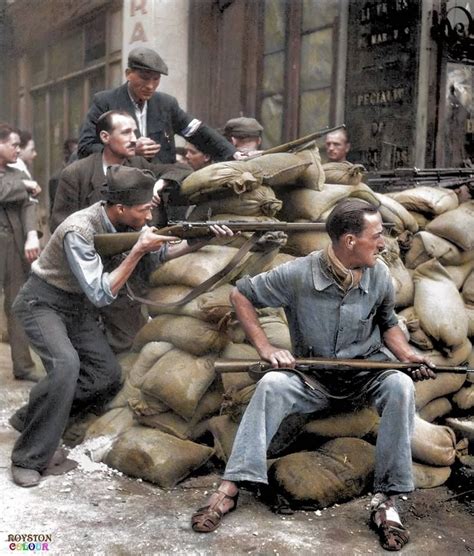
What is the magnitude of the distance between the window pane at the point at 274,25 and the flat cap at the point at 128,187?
3.83 meters

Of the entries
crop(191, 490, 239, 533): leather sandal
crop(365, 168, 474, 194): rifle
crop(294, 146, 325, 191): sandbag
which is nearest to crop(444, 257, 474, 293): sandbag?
crop(365, 168, 474, 194): rifle

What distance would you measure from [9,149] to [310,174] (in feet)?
8.12

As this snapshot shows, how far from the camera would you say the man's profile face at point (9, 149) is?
234 inches

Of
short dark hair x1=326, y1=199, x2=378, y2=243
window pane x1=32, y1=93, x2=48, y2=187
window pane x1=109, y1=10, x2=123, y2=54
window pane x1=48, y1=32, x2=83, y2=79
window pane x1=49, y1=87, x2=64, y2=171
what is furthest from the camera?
window pane x1=32, y1=93, x2=48, y2=187

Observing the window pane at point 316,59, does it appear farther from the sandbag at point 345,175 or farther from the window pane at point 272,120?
the sandbag at point 345,175

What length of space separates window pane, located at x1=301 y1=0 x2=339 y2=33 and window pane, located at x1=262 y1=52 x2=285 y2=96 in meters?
0.42

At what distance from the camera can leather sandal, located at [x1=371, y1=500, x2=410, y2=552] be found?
3281mm

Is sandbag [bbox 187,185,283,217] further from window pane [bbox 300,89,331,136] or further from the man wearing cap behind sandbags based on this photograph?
window pane [bbox 300,89,331,136]

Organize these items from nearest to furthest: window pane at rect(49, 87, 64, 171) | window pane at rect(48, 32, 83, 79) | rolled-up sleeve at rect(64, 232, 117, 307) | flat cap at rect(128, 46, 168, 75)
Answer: rolled-up sleeve at rect(64, 232, 117, 307) < flat cap at rect(128, 46, 168, 75) < window pane at rect(48, 32, 83, 79) < window pane at rect(49, 87, 64, 171)

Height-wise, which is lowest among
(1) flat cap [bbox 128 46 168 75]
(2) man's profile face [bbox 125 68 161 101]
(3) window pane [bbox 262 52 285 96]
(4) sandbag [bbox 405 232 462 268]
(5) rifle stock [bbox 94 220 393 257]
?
(4) sandbag [bbox 405 232 462 268]

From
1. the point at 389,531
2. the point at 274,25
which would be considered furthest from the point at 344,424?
the point at 274,25

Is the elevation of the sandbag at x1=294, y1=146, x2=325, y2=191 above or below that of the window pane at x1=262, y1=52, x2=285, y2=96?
below

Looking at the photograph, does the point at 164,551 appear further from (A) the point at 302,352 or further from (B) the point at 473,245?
(B) the point at 473,245

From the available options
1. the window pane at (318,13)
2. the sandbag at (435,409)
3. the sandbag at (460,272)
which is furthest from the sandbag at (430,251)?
→ the window pane at (318,13)
